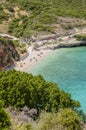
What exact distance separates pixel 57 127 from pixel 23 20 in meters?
101

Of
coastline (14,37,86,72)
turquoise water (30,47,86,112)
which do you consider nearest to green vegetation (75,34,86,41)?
coastline (14,37,86,72)

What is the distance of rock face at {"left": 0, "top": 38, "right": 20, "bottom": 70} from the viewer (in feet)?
281

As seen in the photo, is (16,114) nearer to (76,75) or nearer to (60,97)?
(60,97)

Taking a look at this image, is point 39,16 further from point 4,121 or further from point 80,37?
point 4,121

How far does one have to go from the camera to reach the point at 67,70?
86062 mm

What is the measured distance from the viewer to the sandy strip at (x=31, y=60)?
8874 cm

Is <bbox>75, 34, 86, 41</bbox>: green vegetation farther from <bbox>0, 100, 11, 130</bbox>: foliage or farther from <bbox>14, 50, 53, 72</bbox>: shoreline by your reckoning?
<bbox>0, 100, 11, 130</bbox>: foliage

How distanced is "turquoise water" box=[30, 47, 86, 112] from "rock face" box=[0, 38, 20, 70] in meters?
5.61

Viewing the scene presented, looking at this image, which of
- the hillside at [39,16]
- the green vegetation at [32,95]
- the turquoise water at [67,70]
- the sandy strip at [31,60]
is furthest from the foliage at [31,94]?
the hillside at [39,16]

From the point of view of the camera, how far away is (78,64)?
9325cm

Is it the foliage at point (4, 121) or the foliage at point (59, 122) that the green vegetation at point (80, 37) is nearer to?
the foliage at point (59, 122)

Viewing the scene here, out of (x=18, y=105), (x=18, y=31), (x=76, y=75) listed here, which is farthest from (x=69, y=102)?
(x=18, y=31)

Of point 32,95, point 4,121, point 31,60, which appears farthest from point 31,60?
point 4,121

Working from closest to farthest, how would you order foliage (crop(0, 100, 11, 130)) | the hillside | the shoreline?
foliage (crop(0, 100, 11, 130))
the shoreline
the hillside
